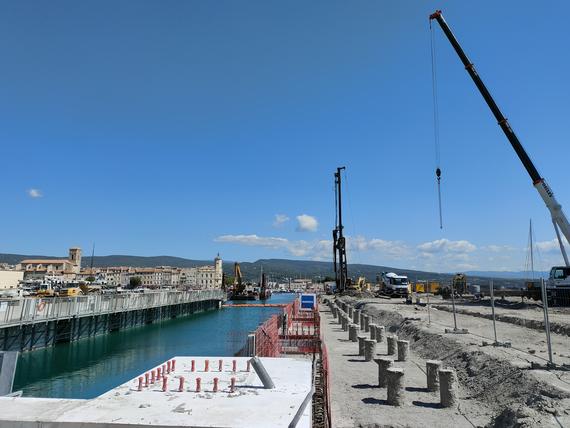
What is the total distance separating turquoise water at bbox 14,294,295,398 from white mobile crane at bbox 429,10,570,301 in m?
26.8

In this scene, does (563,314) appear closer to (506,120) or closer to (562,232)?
(562,232)

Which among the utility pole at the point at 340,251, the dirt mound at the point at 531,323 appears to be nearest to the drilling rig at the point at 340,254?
the utility pole at the point at 340,251

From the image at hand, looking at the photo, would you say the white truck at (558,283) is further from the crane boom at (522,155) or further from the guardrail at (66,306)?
the guardrail at (66,306)

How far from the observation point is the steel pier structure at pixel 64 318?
30220 mm

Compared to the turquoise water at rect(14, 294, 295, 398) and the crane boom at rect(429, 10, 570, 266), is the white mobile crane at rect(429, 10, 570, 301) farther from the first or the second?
the turquoise water at rect(14, 294, 295, 398)

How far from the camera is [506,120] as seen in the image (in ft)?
112

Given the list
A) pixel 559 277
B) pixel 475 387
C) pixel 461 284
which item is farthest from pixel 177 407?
pixel 461 284

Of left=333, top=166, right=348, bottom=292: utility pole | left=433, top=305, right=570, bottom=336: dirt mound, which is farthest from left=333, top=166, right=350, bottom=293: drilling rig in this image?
left=433, top=305, right=570, bottom=336: dirt mound

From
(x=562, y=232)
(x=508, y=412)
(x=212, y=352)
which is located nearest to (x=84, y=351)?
(x=212, y=352)

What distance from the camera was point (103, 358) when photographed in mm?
33125

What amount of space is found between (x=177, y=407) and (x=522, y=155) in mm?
35214

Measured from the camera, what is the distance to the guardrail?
29.2m

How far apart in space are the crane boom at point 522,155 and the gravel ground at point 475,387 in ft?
50.7

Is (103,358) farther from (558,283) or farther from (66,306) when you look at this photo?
(558,283)
